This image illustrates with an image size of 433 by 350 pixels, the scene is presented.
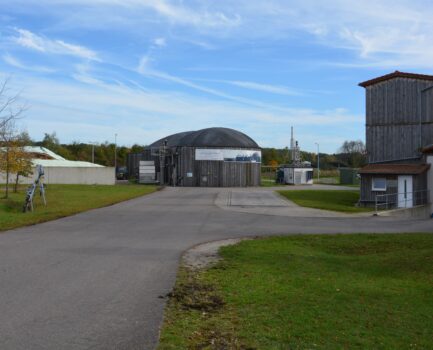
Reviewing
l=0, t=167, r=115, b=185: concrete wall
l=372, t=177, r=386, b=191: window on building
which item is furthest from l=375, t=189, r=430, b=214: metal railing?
l=0, t=167, r=115, b=185: concrete wall

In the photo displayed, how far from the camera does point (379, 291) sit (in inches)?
313

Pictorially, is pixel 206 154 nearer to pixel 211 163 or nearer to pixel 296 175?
pixel 211 163

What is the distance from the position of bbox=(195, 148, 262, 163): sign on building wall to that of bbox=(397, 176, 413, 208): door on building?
3204cm

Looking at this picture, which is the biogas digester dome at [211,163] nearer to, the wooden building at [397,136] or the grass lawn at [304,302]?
the wooden building at [397,136]

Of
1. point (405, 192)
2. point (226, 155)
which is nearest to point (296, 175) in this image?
point (226, 155)

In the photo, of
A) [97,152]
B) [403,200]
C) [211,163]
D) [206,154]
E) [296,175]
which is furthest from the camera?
[97,152]

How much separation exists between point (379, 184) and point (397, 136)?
132 inches

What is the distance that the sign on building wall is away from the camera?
6062 centimetres

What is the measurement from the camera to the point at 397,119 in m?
32.3

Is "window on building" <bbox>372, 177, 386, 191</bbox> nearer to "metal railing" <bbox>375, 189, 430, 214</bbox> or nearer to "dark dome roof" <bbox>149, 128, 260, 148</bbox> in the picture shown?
"metal railing" <bbox>375, 189, 430, 214</bbox>

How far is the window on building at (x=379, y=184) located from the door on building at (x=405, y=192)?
106 cm

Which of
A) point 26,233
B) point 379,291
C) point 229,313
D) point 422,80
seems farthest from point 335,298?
point 422,80

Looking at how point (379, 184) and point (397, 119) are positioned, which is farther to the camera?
point (397, 119)

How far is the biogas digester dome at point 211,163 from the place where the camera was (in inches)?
2376
